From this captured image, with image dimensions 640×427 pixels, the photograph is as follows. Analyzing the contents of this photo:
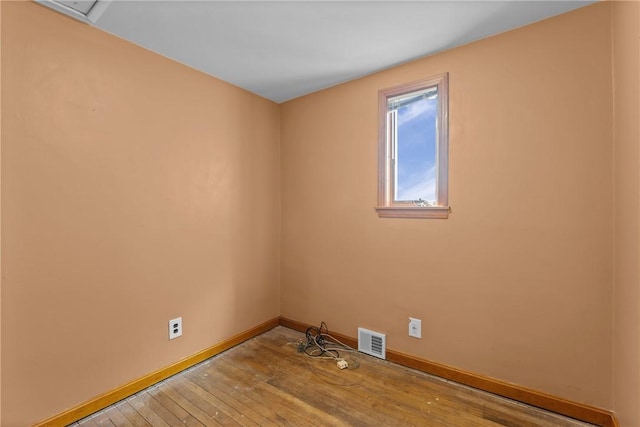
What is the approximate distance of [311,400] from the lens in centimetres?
182

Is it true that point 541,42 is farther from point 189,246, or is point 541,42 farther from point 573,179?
point 189,246

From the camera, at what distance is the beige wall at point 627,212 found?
48.0 inches

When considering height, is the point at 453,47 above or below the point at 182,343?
above

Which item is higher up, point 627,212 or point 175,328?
point 627,212

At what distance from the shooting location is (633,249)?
1.26 m

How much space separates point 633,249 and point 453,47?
1559 mm

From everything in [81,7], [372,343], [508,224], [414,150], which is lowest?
[372,343]

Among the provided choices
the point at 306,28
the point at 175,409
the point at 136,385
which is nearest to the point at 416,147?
the point at 306,28

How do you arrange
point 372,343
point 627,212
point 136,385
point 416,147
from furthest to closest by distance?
point 372,343, point 416,147, point 136,385, point 627,212

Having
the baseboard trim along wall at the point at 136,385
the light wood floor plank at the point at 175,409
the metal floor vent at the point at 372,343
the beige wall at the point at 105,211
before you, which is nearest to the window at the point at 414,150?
the metal floor vent at the point at 372,343

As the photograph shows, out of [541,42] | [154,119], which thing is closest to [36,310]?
[154,119]

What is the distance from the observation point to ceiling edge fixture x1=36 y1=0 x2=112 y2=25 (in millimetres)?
1522

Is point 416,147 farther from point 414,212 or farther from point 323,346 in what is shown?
point 323,346

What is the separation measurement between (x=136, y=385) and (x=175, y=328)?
39 centimetres
